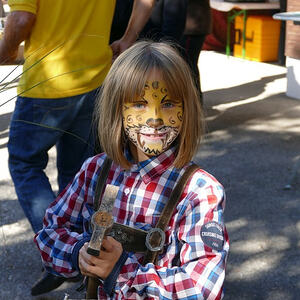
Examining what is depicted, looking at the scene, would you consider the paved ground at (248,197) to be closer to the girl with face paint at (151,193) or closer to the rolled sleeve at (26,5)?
the girl with face paint at (151,193)

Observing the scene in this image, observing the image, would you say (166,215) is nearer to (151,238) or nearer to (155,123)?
(151,238)

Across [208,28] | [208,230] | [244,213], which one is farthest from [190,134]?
[208,28]

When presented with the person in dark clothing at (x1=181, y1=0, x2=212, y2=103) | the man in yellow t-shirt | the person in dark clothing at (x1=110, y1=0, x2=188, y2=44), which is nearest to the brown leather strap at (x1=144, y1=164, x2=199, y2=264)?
the man in yellow t-shirt

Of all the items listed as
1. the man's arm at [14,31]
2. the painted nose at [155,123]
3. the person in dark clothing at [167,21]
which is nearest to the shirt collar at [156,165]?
the painted nose at [155,123]

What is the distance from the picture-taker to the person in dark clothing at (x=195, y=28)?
5.45 meters

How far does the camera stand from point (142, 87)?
167 cm

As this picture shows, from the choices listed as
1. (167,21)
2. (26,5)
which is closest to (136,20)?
(26,5)

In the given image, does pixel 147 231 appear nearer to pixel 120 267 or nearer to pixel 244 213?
pixel 120 267

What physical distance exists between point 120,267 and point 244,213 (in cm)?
255

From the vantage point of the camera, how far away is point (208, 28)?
553cm

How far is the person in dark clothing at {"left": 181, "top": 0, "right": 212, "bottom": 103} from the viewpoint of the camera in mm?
5445

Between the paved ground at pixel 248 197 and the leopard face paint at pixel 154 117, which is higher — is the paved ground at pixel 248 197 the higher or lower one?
the lower one

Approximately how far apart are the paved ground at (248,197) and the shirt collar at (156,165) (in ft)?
1.43

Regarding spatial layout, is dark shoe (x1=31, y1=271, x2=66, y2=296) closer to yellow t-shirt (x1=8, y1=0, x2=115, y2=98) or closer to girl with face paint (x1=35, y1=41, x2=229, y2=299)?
yellow t-shirt (x1=8, y1=0, x2=115, y2=98)
